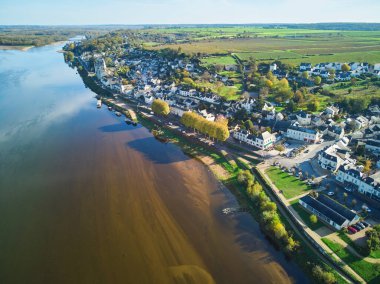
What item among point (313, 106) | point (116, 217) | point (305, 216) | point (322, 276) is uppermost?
point (313, 106)

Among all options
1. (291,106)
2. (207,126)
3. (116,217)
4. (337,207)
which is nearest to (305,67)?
(291,106)

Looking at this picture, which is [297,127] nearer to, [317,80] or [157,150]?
[157,150]

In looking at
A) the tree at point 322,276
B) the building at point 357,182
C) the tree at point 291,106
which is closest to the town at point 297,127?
the tree at point 291,106

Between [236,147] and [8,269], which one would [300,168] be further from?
[8,269]

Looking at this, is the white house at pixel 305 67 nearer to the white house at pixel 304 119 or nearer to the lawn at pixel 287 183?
the white house at pixel 304 119

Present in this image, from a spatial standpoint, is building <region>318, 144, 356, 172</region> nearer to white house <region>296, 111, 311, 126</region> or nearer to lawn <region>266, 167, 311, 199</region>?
lawn <region>266, 167, 311, 199</region>

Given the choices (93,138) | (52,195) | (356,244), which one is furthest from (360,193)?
(93,138)
